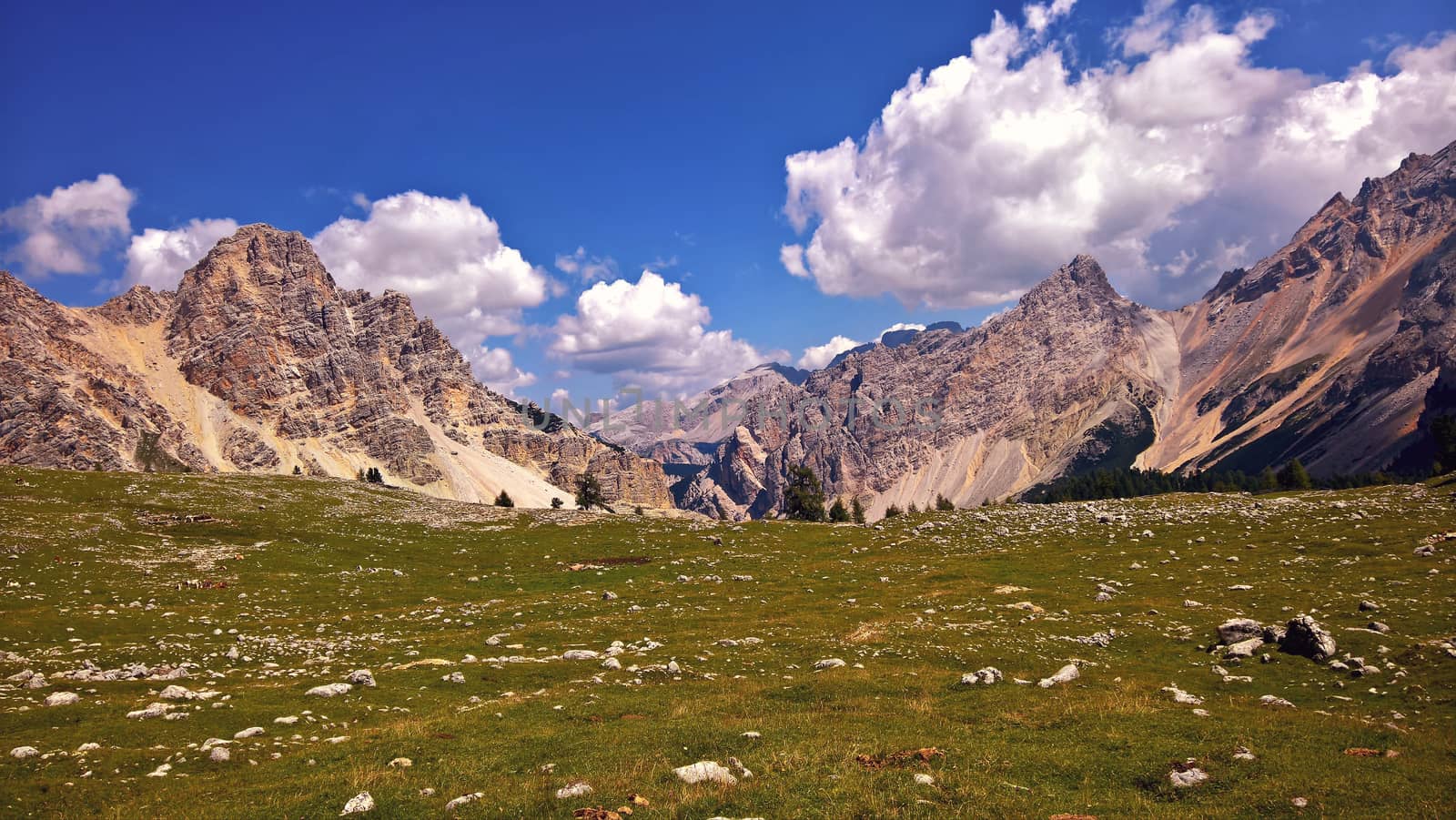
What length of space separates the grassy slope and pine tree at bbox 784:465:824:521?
61855mm

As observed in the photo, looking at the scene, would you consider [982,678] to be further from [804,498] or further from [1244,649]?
[804,498]

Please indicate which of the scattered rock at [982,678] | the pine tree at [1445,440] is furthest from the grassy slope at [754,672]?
the pine tree at [1445,440]

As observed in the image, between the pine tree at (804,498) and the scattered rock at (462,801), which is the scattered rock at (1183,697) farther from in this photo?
the pine tree at (804,498)

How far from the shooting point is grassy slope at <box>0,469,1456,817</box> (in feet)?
47.6

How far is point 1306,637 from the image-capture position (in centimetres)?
2364

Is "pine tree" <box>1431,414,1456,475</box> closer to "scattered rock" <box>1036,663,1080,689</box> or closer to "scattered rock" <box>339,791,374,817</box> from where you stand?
"scattered rock" <box>1036,663,1080,689</box>

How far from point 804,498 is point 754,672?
98.7 meters

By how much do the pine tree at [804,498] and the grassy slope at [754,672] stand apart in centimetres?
6185

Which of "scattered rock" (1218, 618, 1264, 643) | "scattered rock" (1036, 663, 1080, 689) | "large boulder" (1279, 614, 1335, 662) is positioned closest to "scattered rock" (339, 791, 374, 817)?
"scattered rock" (1036, 663, 1080, 689)

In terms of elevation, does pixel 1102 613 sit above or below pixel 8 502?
below

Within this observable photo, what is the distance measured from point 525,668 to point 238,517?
5574 cm

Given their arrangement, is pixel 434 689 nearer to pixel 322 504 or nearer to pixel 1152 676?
pixel 1152 676

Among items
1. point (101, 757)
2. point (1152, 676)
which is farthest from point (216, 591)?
point (1152, 676)

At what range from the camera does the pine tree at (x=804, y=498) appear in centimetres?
12456
